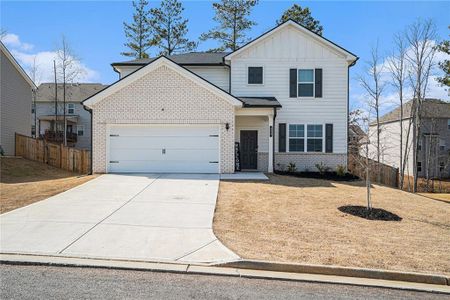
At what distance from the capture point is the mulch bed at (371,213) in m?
9.01

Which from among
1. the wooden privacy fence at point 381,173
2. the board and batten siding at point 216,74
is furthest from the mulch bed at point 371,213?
the board and batten siding at point 216,74

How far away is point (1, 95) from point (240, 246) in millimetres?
22384

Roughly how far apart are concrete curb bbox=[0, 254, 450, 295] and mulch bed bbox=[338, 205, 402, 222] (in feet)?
12.8

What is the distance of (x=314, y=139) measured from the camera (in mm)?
18672

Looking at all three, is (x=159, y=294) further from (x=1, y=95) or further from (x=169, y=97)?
(x=1, y=95)

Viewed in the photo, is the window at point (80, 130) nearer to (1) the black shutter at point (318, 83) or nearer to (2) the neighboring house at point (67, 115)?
(2) the neighboring house at point (67, 115)

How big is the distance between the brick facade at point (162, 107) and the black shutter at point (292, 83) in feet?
14.7

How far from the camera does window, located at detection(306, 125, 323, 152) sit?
61.2 ft

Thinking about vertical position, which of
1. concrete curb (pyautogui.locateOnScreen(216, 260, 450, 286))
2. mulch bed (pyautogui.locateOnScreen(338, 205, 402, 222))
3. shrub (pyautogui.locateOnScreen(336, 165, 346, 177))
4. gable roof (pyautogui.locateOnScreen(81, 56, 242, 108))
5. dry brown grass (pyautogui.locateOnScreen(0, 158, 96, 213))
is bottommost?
concrete curb (pyautogui.locateOnScreen(216, 260, 450, 286))

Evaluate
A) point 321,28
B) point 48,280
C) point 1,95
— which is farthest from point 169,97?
point 321,28

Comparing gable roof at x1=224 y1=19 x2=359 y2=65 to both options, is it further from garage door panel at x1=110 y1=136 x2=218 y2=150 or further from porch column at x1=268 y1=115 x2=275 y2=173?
garage door panel at x1=110 y1=136 x2=218 y2=150

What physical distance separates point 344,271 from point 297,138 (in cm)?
1375

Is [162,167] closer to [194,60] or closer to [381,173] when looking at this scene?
[194,60]

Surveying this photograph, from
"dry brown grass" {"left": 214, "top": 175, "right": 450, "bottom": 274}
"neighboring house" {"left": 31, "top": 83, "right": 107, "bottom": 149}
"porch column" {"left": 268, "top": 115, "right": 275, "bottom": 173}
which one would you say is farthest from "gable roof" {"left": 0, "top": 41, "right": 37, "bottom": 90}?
"dry brown grass" {"left": 214, "top": 175, "right": 450, "bottom": 274}
